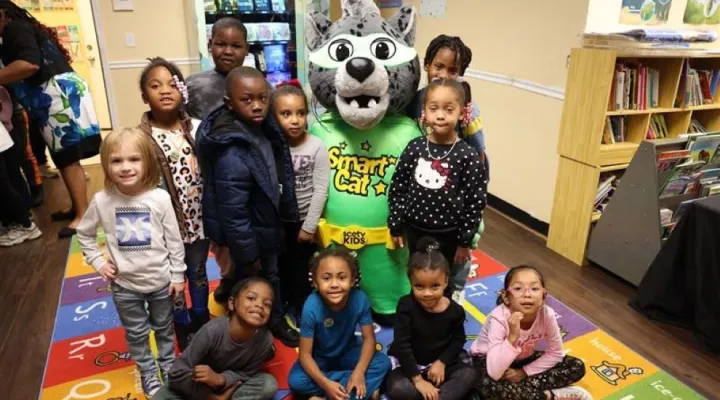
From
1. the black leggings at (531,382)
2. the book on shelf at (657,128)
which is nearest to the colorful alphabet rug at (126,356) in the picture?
the black leggings at (531,382)

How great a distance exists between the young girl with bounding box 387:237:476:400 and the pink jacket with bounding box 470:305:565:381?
0.10 m

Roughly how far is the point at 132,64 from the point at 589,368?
4513 millimetres

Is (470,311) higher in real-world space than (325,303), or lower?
lower

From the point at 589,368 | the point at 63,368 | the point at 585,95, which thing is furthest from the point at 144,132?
the point at 585,95

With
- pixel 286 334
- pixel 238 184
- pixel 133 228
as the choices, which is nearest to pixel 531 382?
pixel 286 334

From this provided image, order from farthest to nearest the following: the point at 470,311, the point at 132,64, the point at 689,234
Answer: the point at 132,64 → the point at 470,311 → the point at 689,234

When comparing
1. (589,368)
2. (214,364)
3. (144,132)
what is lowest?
(589,368)

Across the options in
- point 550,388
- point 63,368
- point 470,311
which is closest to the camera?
point 550,388

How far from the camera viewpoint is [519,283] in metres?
1.85

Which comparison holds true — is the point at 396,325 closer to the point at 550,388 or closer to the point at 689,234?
the point at 550,388

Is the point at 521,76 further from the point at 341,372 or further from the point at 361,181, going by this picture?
the point at 341,372

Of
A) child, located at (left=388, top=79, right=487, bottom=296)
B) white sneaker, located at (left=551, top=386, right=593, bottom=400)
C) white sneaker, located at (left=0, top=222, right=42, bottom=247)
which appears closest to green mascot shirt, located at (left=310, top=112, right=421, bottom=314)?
child, located at (left=388, top=79, right=487, bottom=296)

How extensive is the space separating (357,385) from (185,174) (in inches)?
38.7

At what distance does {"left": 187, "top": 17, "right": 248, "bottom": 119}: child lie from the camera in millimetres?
2244
